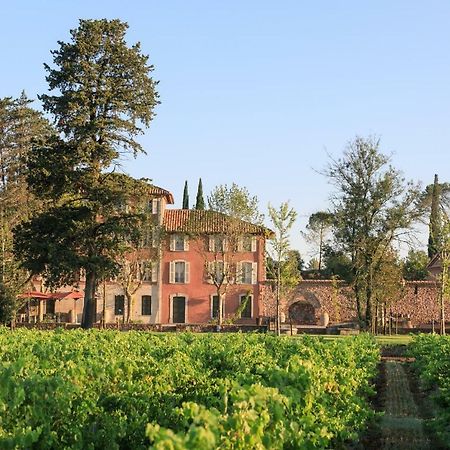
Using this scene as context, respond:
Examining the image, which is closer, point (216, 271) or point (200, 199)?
point (216, 271)

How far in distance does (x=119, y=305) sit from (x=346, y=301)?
14.0 meters

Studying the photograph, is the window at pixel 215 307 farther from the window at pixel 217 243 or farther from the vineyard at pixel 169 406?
the vineyard at pixel 169 406

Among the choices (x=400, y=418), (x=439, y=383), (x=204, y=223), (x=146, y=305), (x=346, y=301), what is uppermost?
(x=204, y=223)

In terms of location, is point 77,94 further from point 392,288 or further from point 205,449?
point 205,449

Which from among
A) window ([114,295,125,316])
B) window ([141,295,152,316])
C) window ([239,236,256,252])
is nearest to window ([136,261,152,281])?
window ([141,295,152,316])

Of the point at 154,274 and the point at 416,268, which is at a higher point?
the point at 416,268

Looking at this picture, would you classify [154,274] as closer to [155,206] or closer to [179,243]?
[179,243]

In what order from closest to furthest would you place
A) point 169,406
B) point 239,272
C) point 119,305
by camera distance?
point 169,406, point 119,305, point 239,272

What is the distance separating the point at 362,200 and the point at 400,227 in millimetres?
2453

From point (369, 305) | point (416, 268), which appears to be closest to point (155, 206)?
point (369, 305)

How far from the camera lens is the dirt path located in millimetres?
12141

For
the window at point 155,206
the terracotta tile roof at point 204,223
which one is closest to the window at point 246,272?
the terracotta tile roof at point 204,223

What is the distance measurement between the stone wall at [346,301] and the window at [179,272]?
6567 millimetres

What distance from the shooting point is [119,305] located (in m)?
51.5
